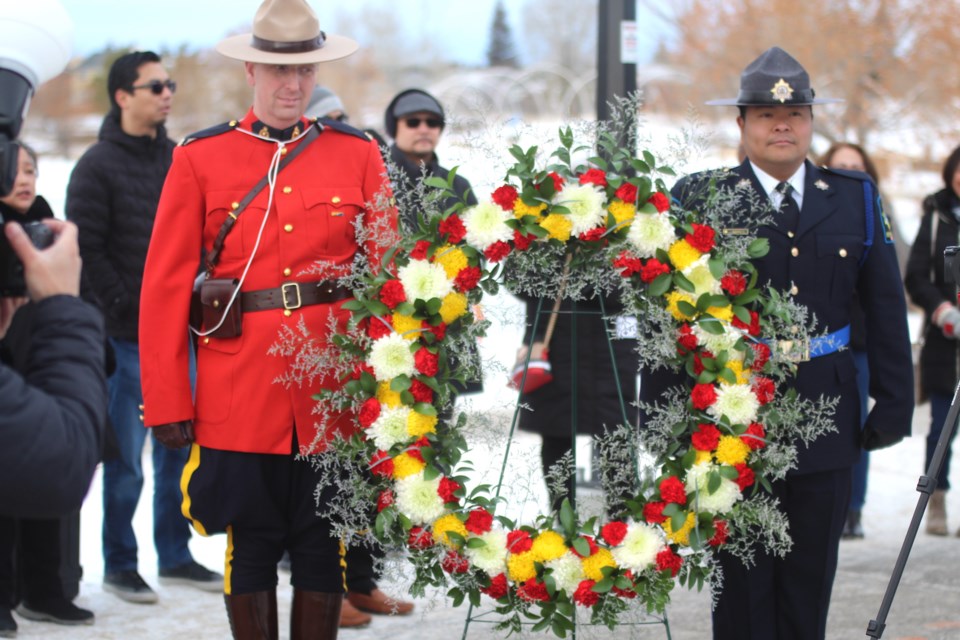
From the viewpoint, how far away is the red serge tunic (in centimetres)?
411

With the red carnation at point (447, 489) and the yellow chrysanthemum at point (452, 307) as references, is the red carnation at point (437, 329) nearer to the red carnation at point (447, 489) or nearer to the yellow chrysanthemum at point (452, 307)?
the yellow chrysanthemum at point (452, 307)

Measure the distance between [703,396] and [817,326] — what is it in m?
0.50

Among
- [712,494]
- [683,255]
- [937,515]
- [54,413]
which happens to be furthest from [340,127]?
[937,515]

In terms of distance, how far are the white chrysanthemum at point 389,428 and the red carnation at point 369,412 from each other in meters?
0.01

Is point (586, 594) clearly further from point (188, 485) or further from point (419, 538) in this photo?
point (188, 485)

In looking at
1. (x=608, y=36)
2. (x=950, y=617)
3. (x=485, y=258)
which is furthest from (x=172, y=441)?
(x=608, y=36)

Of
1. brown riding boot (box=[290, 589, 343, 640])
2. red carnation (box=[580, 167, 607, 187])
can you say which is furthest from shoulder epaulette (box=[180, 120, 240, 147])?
brown riding boot (box=[290, 589, 343, 640])

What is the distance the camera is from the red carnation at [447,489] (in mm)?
4082

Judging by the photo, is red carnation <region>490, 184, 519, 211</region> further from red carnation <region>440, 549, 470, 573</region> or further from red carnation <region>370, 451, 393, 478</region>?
red carnation <region>440, 549, 470, 573</region>

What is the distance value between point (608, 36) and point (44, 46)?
5.87 metres

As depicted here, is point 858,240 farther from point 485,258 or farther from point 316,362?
point 316,362


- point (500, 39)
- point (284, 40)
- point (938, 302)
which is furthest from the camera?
point (500, 39)

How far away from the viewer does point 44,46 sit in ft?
8.39

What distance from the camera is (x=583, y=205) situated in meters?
4.10
